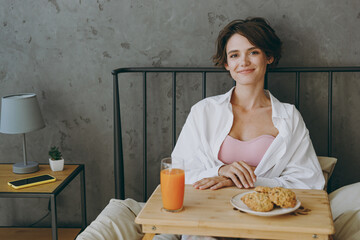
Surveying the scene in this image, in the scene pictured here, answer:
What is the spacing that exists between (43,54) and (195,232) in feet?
4.91

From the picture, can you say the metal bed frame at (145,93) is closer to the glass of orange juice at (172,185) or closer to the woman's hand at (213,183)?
the woman's hand at (213,183)

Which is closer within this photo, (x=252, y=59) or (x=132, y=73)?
(x=252, y=59)

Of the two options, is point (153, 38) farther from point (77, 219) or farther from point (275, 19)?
point (77, 219)

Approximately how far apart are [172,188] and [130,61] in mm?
1145

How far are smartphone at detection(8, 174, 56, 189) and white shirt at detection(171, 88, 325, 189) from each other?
25.1 inches

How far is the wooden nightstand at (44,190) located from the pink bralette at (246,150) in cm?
78

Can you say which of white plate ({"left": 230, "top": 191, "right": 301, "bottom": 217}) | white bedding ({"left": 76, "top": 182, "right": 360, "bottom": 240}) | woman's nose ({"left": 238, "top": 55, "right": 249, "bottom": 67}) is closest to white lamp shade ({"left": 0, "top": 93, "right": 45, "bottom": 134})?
white bedding ({"left": 76, "top": 182, "right": 360, "bottom": 240})

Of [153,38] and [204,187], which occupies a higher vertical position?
[153,38]

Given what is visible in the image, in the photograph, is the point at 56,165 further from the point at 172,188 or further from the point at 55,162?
the point at 172,188

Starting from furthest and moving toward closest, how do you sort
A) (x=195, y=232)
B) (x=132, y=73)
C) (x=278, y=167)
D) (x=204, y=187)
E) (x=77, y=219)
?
(x=77, y=219), (x=132, y=73), (x=278, y=167), (x=204, y=187), (x=195, y=232)

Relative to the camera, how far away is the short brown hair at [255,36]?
6.04 ft

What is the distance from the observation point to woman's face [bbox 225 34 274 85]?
1821 mm

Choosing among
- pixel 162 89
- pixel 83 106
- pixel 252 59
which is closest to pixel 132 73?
pixel 162 89

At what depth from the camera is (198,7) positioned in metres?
2.13
